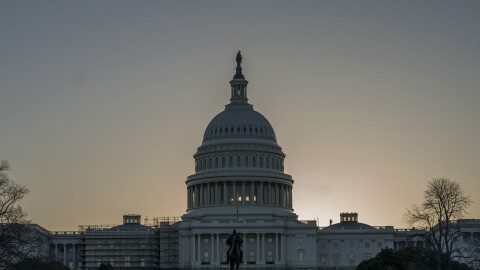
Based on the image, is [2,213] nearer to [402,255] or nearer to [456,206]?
[456,206]

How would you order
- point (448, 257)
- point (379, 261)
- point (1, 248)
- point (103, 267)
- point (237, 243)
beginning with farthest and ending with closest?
point (103, 267) → point (379, 261) → point (448, 257) → point (1, 248) → point (237, 243)

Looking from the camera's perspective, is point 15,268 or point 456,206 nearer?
point 15,268

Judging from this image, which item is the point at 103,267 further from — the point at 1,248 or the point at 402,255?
the point at 1,248

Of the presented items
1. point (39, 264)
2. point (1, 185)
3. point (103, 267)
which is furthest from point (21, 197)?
point (103, 267)

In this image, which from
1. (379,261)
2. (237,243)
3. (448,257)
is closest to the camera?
(237,243)

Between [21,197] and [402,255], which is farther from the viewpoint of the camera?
[402,255]

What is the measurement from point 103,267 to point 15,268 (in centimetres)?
7278

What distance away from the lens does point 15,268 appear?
12331cm

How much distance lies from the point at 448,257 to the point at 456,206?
21.5 ft

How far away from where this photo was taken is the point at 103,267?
195750 millimetres

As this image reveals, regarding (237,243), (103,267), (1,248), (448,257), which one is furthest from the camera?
(103,267)

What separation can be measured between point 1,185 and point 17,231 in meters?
4.39

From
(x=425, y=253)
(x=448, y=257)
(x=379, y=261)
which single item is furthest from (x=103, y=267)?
(x=448, y=257)

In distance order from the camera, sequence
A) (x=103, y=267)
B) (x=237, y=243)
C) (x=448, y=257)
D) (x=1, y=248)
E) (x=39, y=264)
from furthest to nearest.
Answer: (x=103, y=267) < (x=39, y=264) < (x=448, y=257) < (x=1, y=248) < (x=237, y=243)
